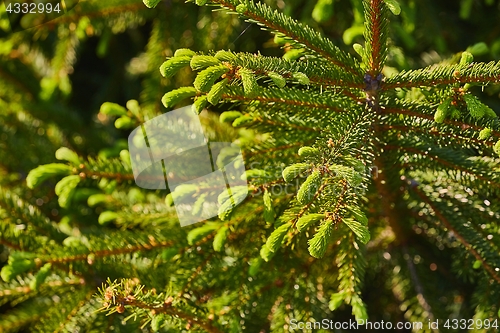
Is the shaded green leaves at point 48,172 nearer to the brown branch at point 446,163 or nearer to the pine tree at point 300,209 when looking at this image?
the pine tree at point 300,209

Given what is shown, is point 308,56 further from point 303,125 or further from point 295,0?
point 295,0

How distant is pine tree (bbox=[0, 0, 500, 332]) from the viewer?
1127 mm

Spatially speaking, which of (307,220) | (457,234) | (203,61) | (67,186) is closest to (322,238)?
(307,220)

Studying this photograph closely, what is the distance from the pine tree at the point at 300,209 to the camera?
1.13m

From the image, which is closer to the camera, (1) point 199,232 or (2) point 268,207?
(2) point 268,207

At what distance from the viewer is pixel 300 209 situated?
1177 mm

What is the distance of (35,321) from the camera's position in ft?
6.11

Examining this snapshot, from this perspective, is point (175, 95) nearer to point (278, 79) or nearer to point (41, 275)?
point (278, 79)

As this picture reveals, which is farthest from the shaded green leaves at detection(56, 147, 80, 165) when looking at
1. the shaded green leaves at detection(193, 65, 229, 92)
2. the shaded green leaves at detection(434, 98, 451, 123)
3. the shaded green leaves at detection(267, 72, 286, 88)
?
the shaded green leaves at detection(434, 98, 451, 123)

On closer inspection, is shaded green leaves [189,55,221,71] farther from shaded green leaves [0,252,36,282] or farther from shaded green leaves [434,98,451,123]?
shaded green leaves [0,252,36,282]

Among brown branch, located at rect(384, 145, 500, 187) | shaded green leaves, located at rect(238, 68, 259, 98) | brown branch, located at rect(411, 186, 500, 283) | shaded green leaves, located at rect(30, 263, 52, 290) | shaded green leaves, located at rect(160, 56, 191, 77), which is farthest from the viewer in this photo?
shaded green leaves, located at rect(30, 263, 52, 290)

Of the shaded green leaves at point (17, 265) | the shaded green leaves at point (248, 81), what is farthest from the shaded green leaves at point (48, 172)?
the shaded green leaves at point (248, 81)

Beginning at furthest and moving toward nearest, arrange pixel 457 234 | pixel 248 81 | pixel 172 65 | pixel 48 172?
pixel 48 172 < pixel 457 234 < pixel 172 65 < pixel 248 81

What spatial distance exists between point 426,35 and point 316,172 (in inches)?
52.3
